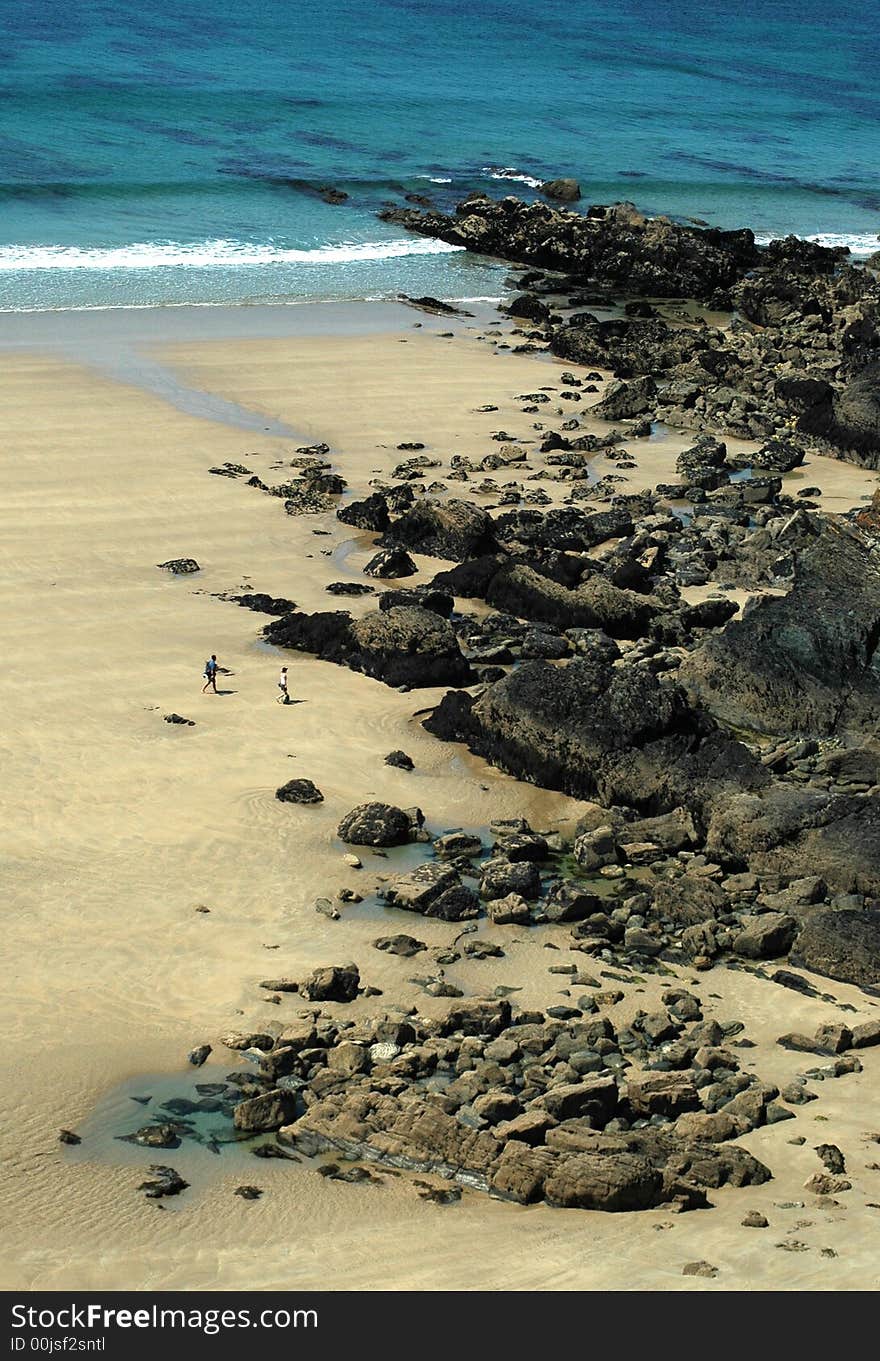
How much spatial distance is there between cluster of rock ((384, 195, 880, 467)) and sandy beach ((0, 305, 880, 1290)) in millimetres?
1854

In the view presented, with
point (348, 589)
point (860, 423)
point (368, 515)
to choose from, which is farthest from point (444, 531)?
point (860, 423)

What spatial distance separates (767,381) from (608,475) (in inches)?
331

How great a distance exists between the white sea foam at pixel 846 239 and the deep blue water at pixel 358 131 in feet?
1.25

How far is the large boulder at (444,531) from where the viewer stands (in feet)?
104

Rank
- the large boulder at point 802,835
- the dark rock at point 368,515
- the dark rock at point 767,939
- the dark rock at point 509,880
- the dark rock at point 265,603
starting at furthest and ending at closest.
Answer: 1. the dark rock at point 368,515
2. the dark rock at point 265,603
3. the dark rock at point 509,880
4. the large boulder at point 802,835
5. the dark rock at point 767,939

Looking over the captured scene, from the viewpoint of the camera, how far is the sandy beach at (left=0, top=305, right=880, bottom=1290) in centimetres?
1409

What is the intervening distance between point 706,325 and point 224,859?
3310cm

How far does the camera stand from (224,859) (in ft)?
69.3

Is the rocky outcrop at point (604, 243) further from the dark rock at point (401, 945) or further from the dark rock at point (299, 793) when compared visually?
the dark rock at point (401, 945)

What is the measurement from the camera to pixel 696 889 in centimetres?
2053

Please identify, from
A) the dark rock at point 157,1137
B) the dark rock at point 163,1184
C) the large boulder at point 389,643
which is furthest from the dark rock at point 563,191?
the dark rock at point 163,1184

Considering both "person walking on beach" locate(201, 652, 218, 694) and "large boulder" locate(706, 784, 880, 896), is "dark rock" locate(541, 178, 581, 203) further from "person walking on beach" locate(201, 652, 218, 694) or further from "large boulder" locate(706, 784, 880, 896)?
Result: "large boulder" locate(706, 784, 880, 896)

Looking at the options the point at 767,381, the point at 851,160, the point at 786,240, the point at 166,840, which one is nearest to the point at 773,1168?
the point at 166,840

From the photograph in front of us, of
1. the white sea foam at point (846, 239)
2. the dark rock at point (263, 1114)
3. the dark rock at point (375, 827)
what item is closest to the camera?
the dark rock at point (263, 1114)
